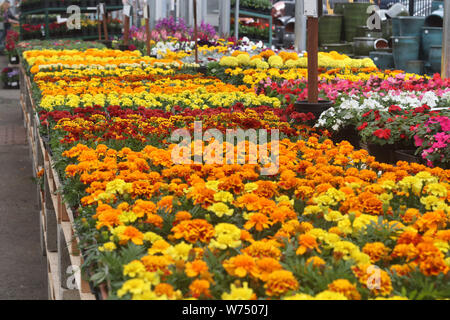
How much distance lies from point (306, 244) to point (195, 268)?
0.32 metres

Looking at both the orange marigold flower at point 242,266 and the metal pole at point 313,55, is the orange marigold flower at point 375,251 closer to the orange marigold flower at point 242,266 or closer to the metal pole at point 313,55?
the orange marigold flower at point 242,266

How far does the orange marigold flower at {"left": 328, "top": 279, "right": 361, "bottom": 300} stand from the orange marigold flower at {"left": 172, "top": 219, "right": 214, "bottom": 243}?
0.43 meters

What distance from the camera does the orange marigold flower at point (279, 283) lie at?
1.48 metres

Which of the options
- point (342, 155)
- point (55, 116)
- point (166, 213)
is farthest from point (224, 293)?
point (55, 116)

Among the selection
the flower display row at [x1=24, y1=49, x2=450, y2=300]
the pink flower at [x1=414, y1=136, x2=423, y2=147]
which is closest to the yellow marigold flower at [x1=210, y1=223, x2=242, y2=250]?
the flower display row at [x1=24, y1=49, x2=450, y2=300]

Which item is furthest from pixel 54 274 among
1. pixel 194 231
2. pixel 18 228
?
pixel 18 228

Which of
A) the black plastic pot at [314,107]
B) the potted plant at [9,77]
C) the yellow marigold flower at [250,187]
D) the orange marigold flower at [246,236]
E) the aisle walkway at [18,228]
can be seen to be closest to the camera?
the orange marigold flower at [246,236]

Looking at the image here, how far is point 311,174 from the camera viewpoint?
2480 millimetres

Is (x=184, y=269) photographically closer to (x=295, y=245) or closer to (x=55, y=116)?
(x=295, y=245)

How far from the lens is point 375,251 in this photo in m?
1.69

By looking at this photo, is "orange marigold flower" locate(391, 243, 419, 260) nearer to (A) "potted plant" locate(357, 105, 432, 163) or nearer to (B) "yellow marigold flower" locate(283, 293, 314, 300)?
(B) "yellow marigold flower" locate(283, 293, 314, 300)

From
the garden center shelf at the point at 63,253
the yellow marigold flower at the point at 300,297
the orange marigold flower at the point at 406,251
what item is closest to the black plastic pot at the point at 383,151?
the garden center shelf at the point at 63,253

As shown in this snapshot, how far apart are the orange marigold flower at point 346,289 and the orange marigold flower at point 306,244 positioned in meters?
0.21

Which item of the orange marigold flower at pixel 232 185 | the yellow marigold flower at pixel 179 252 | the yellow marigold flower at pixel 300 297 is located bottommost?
the yellow marigold flower at pixel 300 297
